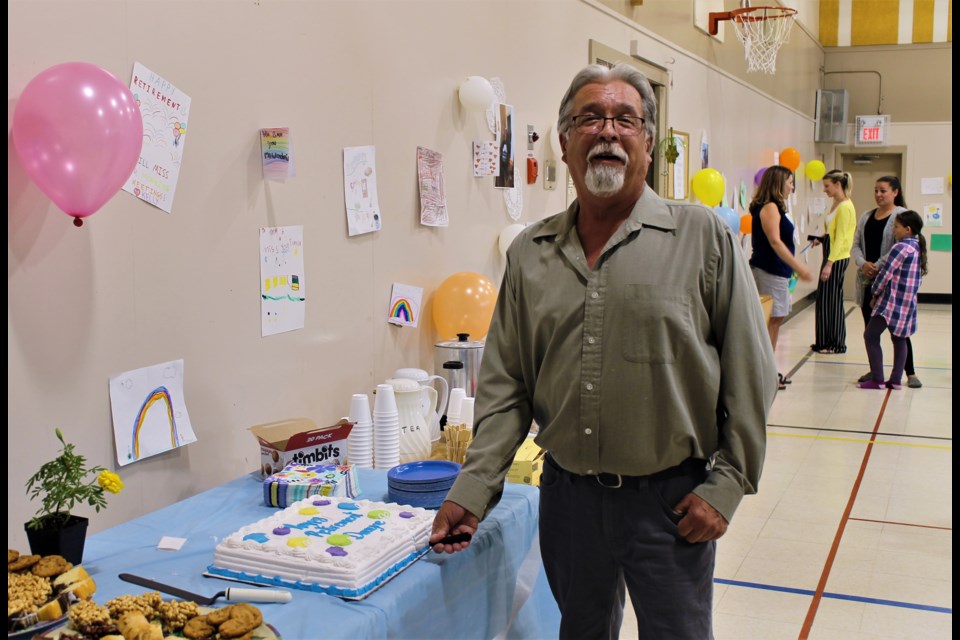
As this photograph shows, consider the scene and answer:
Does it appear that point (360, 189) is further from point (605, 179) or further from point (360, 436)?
point (605, 179)

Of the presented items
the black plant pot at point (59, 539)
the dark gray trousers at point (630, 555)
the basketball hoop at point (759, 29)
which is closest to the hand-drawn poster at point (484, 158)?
the dark gray trousers at point (630, 555)

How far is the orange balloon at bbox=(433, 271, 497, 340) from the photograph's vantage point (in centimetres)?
412

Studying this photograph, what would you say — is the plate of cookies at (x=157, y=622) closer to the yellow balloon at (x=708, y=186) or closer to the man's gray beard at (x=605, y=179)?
the man's gray beard at (x=605, y=179)

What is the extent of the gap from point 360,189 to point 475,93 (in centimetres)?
97

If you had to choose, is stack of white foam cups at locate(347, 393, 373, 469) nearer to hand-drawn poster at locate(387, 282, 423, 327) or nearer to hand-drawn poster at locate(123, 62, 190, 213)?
hand-drawn poster at locate(123, 62, 190, 213)

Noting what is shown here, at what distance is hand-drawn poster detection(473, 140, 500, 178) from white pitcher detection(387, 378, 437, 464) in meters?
1.70

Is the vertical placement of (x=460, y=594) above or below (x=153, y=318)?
below

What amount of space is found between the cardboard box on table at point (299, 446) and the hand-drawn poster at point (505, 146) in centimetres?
222

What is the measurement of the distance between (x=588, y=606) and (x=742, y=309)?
0.71m

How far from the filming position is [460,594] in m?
2.22

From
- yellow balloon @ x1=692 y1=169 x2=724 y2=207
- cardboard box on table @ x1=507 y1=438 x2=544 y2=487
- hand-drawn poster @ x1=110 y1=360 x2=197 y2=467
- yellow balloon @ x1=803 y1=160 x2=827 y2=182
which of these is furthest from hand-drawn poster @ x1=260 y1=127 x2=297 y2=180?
yellow balloon @ x1=803 y1=160 x2=827 y2=182

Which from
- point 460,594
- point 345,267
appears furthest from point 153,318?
point 460,594

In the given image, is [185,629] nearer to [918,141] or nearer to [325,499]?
[325,499]

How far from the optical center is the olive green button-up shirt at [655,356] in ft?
6.20
